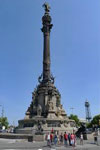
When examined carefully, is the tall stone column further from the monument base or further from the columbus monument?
the monument base

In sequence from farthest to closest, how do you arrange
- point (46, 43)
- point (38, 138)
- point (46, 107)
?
1. point (46, 43)
2. point (46, 107)
3. point (38, 138)

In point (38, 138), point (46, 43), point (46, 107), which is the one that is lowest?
point (38, 138)

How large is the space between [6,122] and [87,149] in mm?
66089

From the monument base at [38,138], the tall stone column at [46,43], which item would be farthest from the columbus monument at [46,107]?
the monument base at [38,138]

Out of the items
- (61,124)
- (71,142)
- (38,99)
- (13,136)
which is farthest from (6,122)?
(71,142)

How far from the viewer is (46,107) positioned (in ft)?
135

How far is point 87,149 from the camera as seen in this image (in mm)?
17219

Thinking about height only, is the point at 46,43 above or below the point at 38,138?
above

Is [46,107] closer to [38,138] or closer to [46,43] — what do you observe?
[46,43]

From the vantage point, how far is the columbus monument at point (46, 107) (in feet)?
124

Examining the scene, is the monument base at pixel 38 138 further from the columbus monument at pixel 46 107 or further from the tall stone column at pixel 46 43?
the tall stone column at pixel 46 43

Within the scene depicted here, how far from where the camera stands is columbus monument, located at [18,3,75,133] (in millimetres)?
37688

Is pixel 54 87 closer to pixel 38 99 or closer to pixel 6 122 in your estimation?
pixel 38 99

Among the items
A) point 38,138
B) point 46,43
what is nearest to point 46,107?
point 46,43
